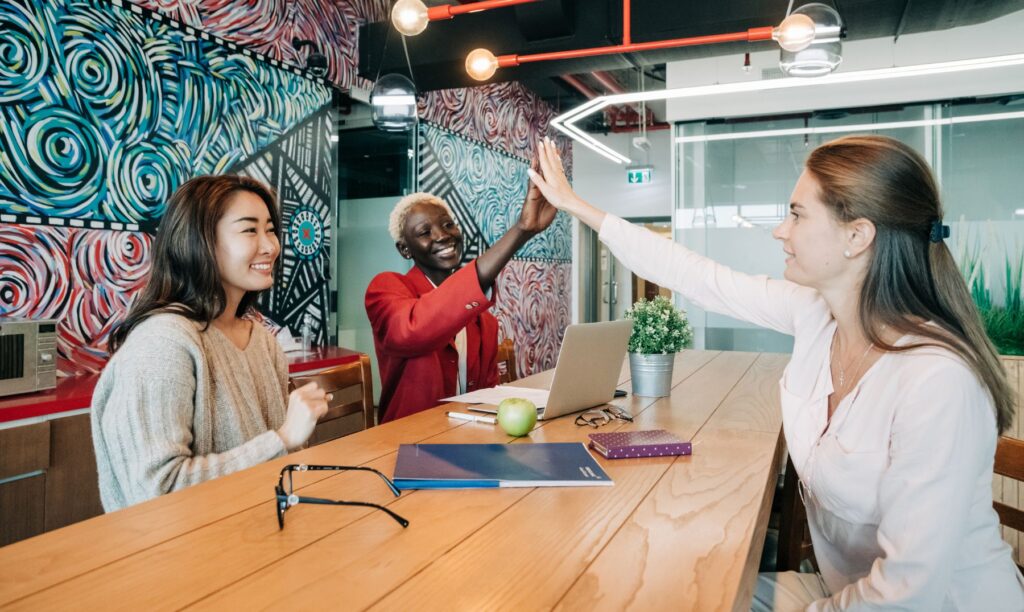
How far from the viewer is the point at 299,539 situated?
959 millimetres

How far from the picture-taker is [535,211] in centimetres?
209

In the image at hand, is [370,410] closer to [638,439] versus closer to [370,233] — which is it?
[638,439]

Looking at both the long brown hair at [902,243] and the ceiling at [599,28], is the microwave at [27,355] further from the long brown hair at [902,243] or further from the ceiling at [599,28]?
the ceiling at [599,28]

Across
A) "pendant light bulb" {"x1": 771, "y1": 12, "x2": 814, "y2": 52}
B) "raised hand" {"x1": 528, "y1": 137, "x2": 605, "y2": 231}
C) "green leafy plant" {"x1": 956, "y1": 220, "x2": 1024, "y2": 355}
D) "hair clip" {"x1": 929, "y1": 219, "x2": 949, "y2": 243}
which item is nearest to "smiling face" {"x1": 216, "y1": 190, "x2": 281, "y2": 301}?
"raised hand" {"x1": 528, "y1": 137, "x2": 605, "y2": 231}

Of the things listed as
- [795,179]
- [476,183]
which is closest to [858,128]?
[795,179]

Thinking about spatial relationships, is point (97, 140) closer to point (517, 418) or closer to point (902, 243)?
point (517, 418)

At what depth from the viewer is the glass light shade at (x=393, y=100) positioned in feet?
10.5

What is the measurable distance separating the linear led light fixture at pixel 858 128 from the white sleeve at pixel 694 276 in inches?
165

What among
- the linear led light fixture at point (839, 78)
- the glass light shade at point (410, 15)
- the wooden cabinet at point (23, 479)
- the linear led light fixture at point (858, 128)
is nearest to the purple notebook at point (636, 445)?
the glass light shade at point (410, 15)

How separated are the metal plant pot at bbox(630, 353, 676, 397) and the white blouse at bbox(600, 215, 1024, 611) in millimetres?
631

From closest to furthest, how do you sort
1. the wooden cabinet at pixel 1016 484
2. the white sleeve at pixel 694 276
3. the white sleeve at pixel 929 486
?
the white sleeve at pixel 929 486 < the white sleeve at pixel 694 276 < the wooden cabinet at pixel 1016 484

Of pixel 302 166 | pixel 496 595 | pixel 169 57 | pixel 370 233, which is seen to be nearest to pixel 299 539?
pixel 496 595

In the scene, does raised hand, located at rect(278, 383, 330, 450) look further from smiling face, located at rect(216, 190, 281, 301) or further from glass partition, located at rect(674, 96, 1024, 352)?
glass partition, located at rect(674, 96, 1024, 352)

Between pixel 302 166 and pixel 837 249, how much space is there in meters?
3.74
